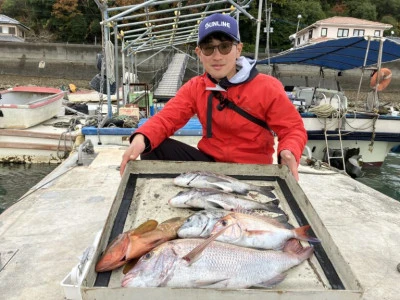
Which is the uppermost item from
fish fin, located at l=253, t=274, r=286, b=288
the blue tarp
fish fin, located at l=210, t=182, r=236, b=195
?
the blue tarp

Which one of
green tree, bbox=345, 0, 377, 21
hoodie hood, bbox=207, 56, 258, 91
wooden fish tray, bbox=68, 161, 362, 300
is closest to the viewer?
wooden fish tray, bbox=68, 161, 362, 300

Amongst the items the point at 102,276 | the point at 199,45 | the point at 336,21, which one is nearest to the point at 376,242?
the point at 199,45

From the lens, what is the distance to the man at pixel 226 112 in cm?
273

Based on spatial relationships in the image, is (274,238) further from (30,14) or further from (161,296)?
(30,14)

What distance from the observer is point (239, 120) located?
2941mm

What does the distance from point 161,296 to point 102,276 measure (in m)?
0.37

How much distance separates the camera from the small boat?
9188 mm

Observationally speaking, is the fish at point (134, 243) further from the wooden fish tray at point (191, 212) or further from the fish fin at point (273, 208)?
the fish fin at point (273, 208)

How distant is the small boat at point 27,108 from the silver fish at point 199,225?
9.08 meters

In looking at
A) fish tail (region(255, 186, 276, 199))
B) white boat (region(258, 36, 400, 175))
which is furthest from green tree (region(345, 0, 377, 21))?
fish tail (region(255, 186, 276, 199))

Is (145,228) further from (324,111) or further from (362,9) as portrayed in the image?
(362,9)

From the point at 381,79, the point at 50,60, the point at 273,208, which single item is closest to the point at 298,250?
the point at 273,208

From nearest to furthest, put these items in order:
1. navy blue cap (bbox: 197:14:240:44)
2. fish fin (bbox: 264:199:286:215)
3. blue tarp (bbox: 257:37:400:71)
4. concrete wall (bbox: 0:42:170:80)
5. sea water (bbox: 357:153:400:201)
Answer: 1. fish fin (bbox: 264:199:286:215)
2. navy blue cap (bbox: 197:14:240:44)
3. blue tarp (bbox: 257:37:400:71)
4. sea water (bbox: 357:153:400:201)
5. concrete wall (bbox: 0:42:170:80)

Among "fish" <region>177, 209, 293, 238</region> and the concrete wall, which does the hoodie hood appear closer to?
Result: "fish" <region>177, 209, 293, 238</region>
